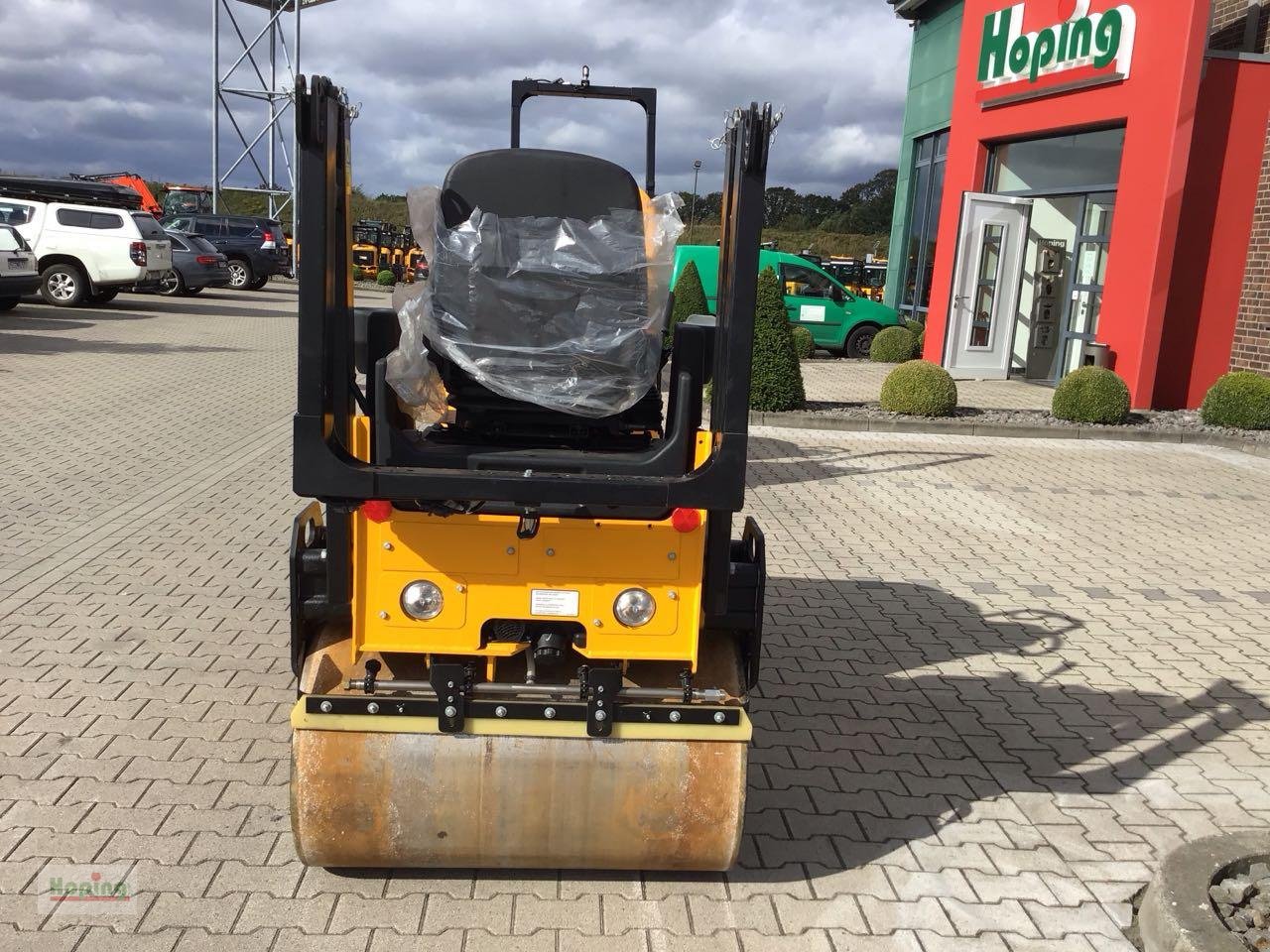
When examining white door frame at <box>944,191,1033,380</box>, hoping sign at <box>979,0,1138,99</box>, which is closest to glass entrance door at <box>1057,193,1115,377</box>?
white door frame at <box>944,191,1033,380</box>

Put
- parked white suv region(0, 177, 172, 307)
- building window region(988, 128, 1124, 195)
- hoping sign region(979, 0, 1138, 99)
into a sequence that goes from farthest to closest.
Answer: parked white suv region(0, 177, 172, 307), building window region(988, 128, 1124, 195), hoping sign region(979, 0, 1138, 99)

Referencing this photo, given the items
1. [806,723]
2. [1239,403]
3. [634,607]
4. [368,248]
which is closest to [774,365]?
[1239,403]

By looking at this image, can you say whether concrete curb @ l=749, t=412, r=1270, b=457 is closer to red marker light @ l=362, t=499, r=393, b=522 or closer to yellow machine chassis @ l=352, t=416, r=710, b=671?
yellow machine chassis @ l=352, t=416, r=710, b=671

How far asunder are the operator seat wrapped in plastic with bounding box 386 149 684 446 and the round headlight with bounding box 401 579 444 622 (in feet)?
1.54

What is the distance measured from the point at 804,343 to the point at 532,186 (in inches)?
688

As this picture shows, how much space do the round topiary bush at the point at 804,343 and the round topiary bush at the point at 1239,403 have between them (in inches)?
314

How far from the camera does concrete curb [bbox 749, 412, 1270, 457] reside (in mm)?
12656

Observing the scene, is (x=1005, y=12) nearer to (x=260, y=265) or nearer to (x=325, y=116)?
(x=325, y=116)

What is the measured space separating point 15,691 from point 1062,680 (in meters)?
4.57

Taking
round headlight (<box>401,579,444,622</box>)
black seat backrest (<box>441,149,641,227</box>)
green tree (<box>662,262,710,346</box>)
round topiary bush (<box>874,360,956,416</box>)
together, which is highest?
black seat backrest (<box>441,149,641,227</box>)

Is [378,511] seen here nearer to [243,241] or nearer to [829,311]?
[829,311]

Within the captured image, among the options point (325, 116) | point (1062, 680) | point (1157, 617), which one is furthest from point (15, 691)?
point (1157, 617)

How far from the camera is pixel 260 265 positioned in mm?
30656

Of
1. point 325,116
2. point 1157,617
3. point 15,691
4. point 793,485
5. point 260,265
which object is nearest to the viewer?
point 325,116
